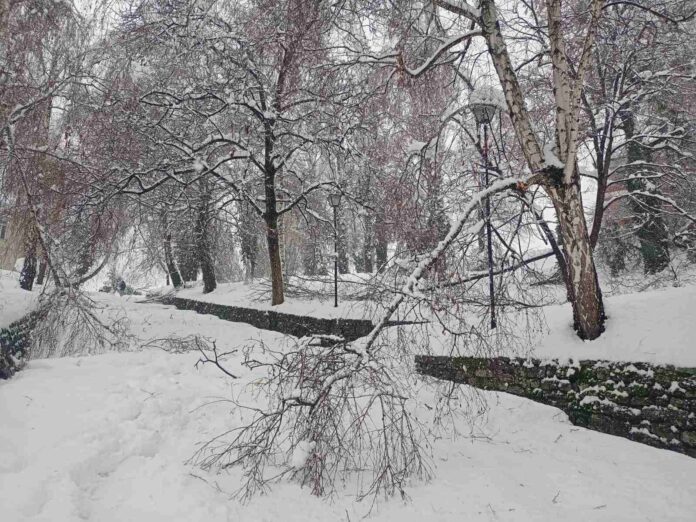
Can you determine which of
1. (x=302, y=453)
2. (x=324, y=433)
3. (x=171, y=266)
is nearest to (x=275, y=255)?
(x=324, y=433)

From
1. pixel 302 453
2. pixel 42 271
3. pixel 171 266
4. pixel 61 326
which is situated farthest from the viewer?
pixel 171 266

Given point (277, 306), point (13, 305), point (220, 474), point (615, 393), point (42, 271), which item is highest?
point (42, 271)

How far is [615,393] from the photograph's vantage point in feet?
15.8

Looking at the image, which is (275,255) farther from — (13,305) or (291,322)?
Answer: (13,305)

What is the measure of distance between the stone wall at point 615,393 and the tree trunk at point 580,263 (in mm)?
511

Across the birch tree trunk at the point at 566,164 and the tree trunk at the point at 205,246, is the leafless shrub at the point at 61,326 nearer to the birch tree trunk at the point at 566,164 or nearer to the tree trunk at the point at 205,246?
the birch tree trunk at the point at 566,164

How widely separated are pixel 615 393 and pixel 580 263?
1.50m

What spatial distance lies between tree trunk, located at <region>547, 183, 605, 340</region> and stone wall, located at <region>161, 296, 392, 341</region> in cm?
352

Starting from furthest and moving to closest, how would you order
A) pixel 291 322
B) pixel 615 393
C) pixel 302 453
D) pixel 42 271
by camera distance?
1. pixel 42 271
2. pixel 291 322
3. pixel 615 393
4. pixel 302 453

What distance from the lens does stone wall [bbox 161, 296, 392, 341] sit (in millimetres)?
10180

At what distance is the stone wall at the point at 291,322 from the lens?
10.2m

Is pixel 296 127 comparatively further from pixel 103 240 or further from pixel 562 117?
pixel 562 117

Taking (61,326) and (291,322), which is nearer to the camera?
(61,326)

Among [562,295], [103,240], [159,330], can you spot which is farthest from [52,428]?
[562,295]
